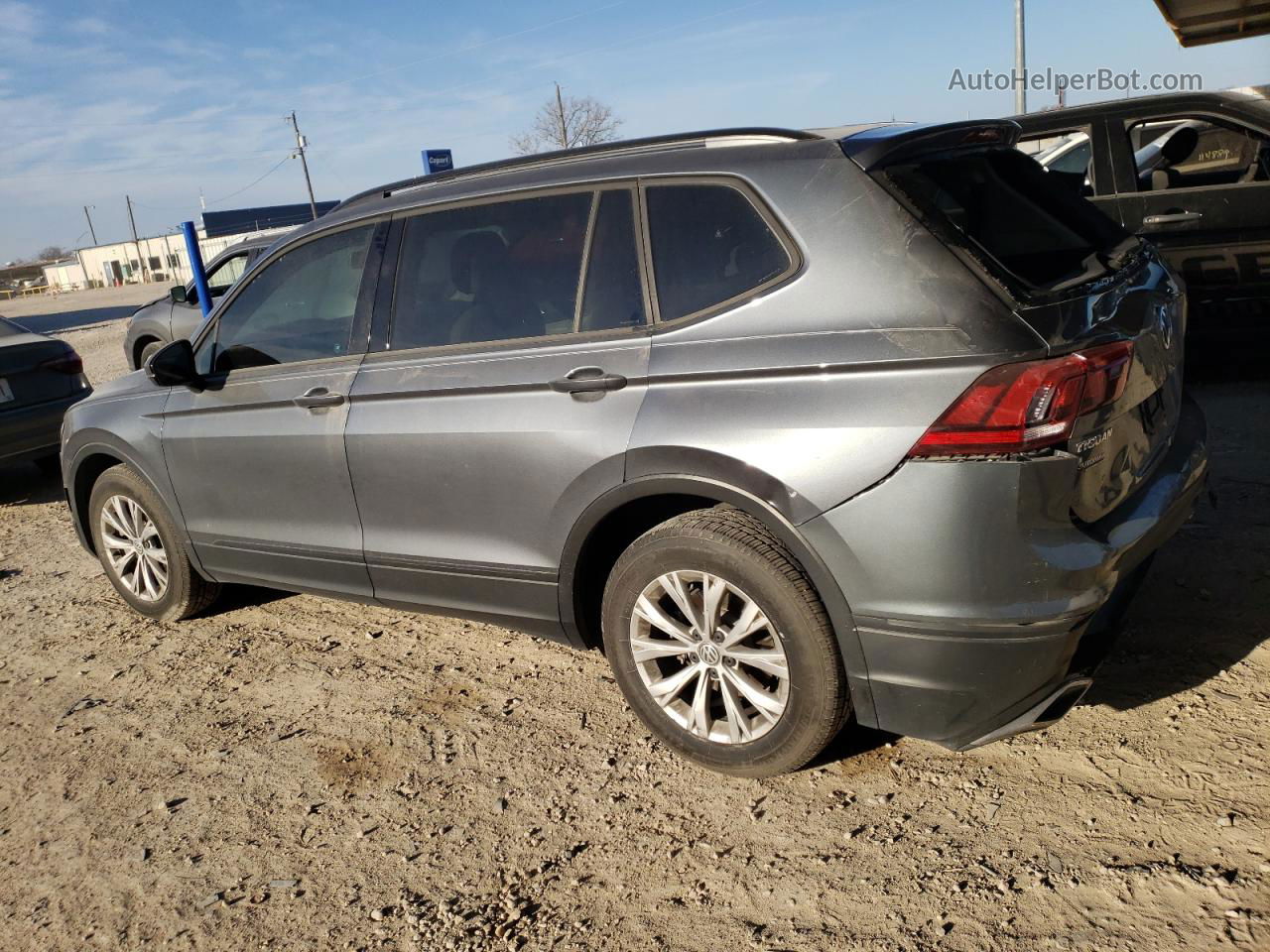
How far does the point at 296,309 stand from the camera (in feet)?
13.3

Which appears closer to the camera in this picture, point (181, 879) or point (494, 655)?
point (181, 879)

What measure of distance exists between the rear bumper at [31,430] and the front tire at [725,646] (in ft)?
20.0

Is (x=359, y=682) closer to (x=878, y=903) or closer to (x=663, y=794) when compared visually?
(x=663, y=794)

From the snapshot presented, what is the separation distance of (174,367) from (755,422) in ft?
8.93

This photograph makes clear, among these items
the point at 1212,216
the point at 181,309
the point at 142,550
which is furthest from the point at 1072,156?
the point at 181,309

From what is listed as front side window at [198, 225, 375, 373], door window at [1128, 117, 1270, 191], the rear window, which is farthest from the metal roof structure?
front side window at [198, 225, 375, 373]

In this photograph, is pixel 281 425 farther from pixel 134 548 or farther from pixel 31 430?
pixel 31 430

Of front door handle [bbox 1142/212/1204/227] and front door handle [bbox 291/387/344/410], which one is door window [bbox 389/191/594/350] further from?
front door handle [bbox 1142/212/1204/227]

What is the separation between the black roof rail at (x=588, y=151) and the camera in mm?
2949

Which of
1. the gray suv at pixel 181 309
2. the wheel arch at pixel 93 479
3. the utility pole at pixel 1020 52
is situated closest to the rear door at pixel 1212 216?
the wheel arch at pixel 93 479

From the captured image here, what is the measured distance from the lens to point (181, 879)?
9.41 ft

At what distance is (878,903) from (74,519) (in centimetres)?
447

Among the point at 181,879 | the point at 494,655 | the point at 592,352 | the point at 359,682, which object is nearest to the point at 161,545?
the point at 359,682

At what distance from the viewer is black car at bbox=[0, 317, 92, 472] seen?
7242 mm
